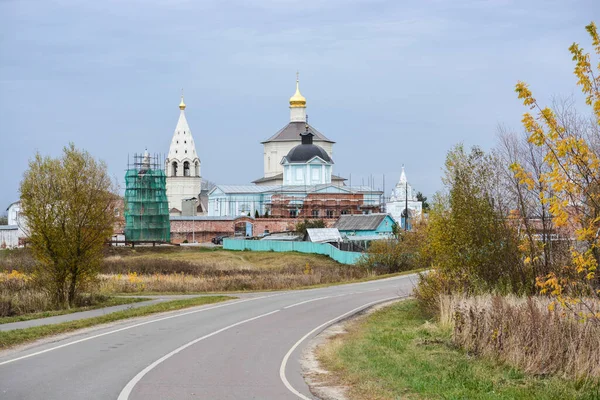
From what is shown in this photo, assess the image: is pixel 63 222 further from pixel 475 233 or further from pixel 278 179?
pixel 278 179

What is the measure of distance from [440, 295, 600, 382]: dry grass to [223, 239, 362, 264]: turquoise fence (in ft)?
137

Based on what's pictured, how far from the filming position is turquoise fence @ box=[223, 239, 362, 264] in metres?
61.1

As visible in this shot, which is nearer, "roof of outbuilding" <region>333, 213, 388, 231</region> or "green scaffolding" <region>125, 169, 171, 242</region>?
"roof of outbuilding" <region>333, 213, 388, 231</region>

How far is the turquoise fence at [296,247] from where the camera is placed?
200ft

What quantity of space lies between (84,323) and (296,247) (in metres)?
51.8

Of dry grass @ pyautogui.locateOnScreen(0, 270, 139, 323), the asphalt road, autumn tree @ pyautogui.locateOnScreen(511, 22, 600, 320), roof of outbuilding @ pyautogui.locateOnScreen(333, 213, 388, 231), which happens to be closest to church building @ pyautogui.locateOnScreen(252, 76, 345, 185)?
roof of outbuilding @ pyautogui.locateOnScreen(333, 213, 388, 231)

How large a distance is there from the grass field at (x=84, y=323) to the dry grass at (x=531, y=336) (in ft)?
29.8

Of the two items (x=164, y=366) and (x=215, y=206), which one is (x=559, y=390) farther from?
(x=215, y=206)

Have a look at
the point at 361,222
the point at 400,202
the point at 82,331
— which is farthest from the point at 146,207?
the point at 82,331

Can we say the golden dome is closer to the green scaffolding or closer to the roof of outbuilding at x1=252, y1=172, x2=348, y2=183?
the roof of outbuilding at x1=252, y1=172, x2=348, y2=183

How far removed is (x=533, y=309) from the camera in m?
14.5

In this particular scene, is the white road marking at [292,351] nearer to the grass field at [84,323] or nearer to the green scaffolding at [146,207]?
the grass field at [84,323]

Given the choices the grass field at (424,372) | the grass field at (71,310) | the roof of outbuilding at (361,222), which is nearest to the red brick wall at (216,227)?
the roof of outbuilding at (361,222)

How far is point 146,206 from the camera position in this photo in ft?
293
